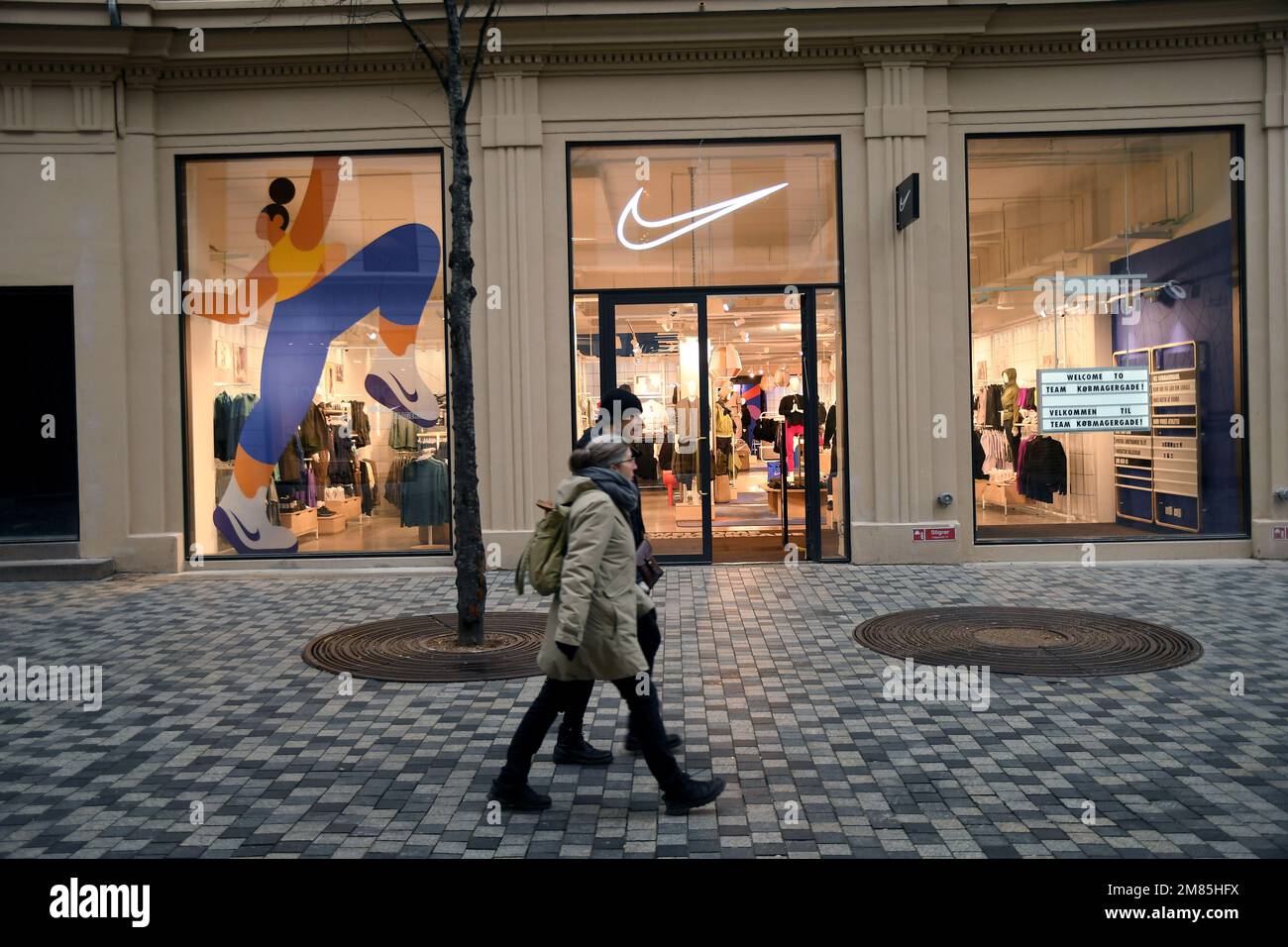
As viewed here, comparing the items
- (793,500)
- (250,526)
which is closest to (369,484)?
(250,526)

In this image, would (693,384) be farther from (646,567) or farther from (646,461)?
(646,567)

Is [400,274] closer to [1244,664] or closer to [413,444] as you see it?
[413,444]

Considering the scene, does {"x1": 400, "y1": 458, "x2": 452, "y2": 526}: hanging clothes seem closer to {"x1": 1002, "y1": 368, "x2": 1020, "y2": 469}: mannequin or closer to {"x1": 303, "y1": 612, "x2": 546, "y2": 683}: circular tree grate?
{"x1": 303, "y1": 612, "x2": 546, "y2": 683}: circular tree grate

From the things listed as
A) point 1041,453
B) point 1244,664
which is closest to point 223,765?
point 1244,664

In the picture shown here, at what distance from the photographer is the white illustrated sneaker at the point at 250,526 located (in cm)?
1262

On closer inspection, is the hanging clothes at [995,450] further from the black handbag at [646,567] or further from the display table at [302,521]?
the black handbag at [646,567]

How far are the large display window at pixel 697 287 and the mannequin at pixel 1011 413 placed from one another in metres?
1.82

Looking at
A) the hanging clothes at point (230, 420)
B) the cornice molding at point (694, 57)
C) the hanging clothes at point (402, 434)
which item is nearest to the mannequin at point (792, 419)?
the cornice molding at point (694, 57)

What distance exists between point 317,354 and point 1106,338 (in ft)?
28.9

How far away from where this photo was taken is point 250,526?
1265 cm

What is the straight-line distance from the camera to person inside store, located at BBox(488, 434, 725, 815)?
4.80 m

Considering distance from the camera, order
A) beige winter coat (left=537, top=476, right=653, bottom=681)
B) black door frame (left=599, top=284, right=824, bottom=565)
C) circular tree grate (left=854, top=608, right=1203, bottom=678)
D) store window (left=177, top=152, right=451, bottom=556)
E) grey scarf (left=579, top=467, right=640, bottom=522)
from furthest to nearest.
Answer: store window (left=177, top=152, right=451, bottom=556)
black door frame (left=599, top=284, right=824, bottom=565)
circular tree grate (left=854, top=608, right=1203, bottom=678)
grey scarf (left=579, top=467, right=640, bottom=522)
beige winter coat (left=537, top=476, right=653, bottom=681)

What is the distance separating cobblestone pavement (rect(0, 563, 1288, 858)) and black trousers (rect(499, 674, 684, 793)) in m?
0.19

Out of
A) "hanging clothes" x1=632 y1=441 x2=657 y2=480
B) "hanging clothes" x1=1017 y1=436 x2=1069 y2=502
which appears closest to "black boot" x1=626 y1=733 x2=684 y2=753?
"hanging clothes" x1=632 y1=441 x2=657 y2=480
